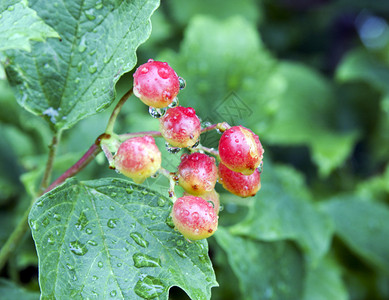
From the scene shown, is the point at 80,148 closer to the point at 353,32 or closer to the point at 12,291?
the point at 12,291

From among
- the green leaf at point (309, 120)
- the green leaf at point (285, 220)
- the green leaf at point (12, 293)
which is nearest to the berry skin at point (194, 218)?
the green leaf at point (12, 293)

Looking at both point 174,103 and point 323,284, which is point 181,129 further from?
point 323,284

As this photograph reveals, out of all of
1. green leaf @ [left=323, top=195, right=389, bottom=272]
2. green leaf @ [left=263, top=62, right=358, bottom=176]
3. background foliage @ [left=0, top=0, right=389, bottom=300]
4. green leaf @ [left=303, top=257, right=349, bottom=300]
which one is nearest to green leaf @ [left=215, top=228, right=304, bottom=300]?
background foliage @ [left=0, top=0, right=389, bottom=300]

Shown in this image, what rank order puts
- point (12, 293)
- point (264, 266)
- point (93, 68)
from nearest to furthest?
point (93, 68) → point (12, 293) → point (264, 266)

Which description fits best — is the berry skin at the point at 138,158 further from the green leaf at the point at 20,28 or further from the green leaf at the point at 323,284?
the green leaf at the point at 323,284

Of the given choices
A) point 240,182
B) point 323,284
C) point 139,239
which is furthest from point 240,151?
point 323,284

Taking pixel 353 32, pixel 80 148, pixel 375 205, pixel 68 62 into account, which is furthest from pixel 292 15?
pixel 68 62
